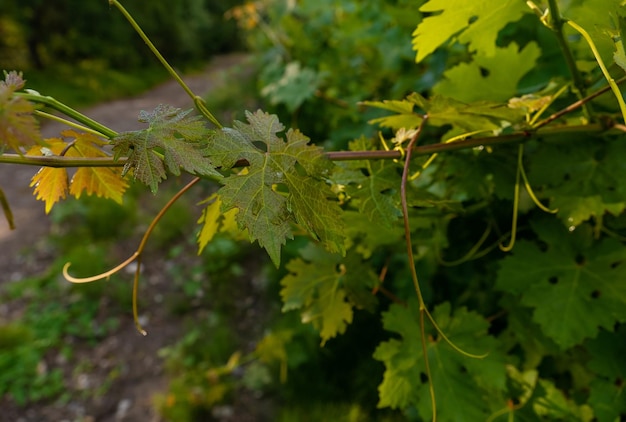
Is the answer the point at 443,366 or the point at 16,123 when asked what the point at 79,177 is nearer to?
the point at 16,123

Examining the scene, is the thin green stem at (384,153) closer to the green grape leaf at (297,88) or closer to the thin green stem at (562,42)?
the thin green stem at (562,42)

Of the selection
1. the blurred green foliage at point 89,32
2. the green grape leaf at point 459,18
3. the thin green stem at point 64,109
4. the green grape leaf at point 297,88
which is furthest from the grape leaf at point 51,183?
the blurred green foliage at point 89,32

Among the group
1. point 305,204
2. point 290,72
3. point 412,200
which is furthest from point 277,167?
point 290,72

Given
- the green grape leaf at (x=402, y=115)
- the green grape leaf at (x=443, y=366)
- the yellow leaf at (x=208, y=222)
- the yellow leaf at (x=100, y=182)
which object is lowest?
Result: the green grape leaf at (x=443, y=366)

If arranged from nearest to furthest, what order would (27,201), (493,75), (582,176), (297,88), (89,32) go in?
(582,176), (493,75), (297,88), (27,201), (89,32)

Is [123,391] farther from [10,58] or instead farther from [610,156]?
[10,58]

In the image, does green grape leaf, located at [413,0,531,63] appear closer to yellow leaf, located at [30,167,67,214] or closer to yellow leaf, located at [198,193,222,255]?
yellow leaf, located at [198,193,222,255]

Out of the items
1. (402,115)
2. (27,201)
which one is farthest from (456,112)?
(27,201)
